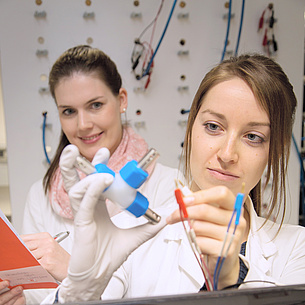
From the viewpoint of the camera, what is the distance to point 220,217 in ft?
1.27

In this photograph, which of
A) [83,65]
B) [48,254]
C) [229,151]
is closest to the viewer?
[229,151]

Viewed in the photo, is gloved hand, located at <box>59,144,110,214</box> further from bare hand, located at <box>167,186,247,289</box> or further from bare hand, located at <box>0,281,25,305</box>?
bare hand, located at <box>0,281,25,305</box>

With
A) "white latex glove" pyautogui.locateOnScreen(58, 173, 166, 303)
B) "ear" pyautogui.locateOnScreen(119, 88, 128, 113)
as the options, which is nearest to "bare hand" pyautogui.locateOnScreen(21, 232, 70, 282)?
"white latex glove" pyautogui.locateOnScreen(58, 173, 166, 303)

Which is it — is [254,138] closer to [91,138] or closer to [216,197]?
[216,197]

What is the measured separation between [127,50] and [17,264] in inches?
26.6

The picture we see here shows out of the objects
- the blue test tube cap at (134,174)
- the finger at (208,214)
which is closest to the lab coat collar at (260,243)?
the finger at (208,214)

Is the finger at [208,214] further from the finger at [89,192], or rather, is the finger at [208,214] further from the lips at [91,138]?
the lips at [91,138]

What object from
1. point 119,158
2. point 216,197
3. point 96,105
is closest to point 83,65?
point 96,105

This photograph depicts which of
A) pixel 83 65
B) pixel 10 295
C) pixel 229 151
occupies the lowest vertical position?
pixel 10 295

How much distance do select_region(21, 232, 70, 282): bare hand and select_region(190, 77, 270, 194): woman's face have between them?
347mm

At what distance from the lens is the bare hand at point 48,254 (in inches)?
25.8

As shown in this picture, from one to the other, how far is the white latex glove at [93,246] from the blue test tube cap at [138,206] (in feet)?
0.15

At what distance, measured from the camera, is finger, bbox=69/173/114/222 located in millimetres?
362

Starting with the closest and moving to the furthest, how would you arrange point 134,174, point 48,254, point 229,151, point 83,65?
point 134,174
point 229,151
point 48,254
point 83,65
